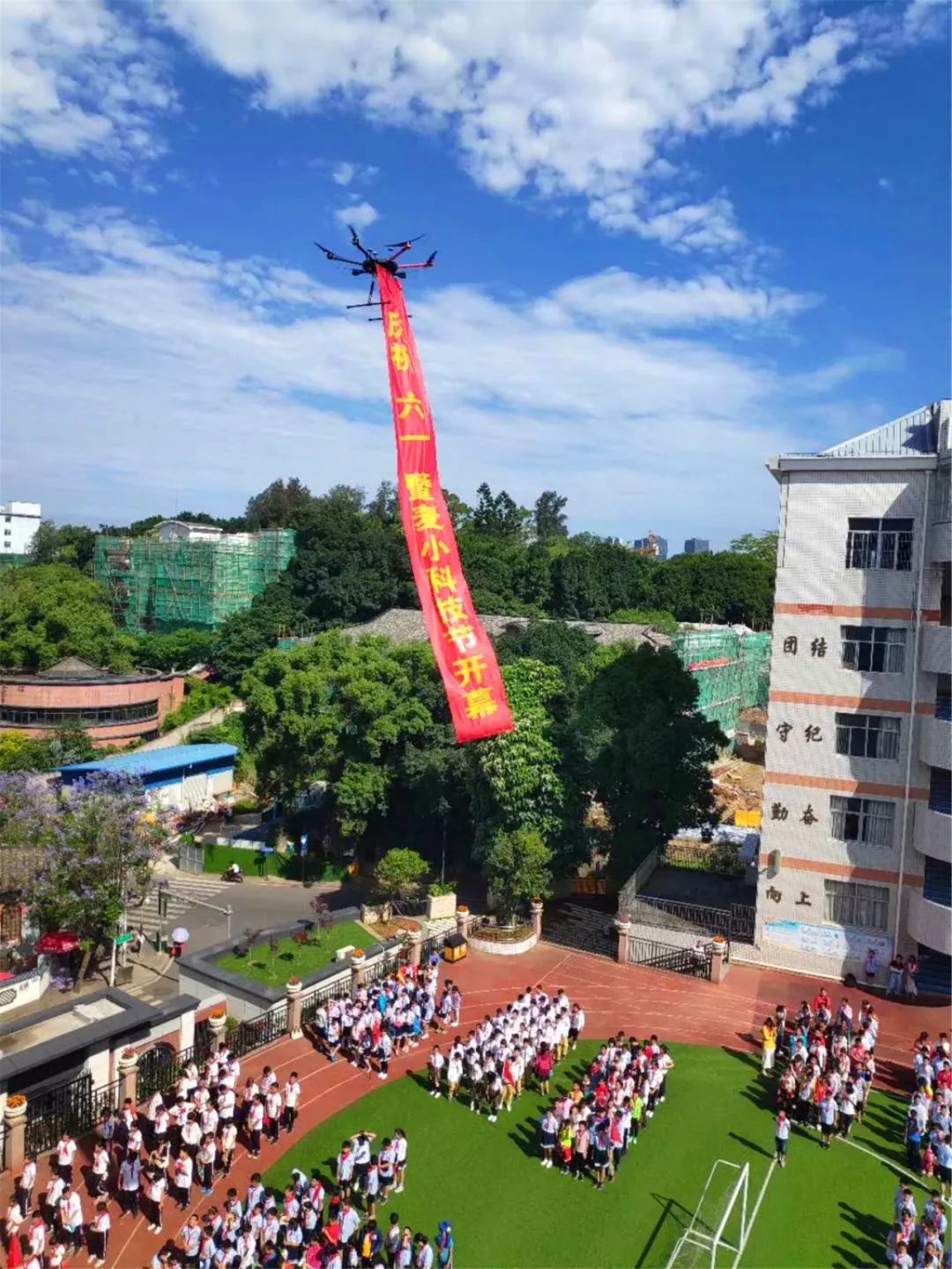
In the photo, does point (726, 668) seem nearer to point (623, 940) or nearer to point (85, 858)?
point (623, 940)

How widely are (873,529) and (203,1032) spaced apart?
724 inches

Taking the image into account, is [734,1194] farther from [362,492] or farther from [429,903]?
[362,492]

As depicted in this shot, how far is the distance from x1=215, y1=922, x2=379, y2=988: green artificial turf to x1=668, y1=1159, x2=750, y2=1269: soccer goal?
1000 centimetres

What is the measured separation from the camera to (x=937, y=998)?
2064 centimetres

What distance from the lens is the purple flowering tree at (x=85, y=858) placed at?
68.1 ft

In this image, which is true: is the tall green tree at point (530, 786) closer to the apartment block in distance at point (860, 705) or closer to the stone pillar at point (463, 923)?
the stone pillar at point (463, 923)

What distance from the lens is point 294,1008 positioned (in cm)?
1848

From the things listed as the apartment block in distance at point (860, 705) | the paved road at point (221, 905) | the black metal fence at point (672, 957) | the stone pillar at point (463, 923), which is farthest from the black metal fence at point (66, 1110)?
the apartment block in distance at point (860, 705)

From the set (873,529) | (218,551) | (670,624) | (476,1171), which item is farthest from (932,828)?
(218,551)

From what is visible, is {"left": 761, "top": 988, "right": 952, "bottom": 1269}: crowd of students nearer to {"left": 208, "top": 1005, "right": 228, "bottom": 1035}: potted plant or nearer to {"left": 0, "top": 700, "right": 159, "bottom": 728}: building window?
{"left": 208, "top": 1005, "right": 228, "bottom": 1035}: potted plant

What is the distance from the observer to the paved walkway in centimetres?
Result: 1666

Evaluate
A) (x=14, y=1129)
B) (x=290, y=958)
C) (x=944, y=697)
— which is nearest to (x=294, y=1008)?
(x=290, y=958)

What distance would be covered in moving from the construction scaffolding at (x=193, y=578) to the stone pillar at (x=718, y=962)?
4917 centimetres

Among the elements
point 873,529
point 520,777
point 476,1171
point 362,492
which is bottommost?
point 476,1171
